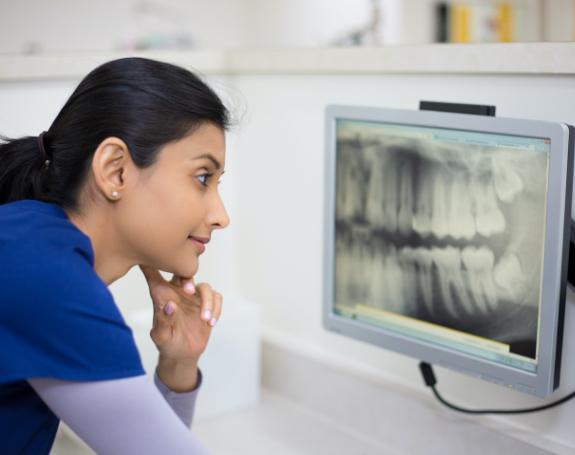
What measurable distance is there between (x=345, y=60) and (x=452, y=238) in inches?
16.0

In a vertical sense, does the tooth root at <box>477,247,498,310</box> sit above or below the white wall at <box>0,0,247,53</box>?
below

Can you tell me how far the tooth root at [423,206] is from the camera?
39.8 inches

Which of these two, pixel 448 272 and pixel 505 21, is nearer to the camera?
pixel 448 272

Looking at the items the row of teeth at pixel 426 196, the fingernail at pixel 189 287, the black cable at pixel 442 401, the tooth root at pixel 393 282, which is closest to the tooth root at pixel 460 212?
the row of teeth at pixel 426 196

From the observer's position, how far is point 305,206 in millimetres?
1417

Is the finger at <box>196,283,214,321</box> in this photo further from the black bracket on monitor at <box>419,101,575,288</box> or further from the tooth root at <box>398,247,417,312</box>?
the black bracket on monitor at <box>419,101,575,288</box>

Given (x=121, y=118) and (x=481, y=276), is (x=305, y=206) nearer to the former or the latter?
(x=481, y=276)

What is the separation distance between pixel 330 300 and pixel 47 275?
1.66 ft

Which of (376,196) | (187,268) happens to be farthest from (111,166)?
(376,196)

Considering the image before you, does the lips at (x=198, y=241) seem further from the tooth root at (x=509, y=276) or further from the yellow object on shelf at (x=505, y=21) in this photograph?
the yellow object on shelf at (x=505, y=21)

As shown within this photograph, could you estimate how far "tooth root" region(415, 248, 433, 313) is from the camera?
103cm

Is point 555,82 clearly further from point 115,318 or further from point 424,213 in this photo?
point 115,318

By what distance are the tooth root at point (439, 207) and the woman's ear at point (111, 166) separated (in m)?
0.39

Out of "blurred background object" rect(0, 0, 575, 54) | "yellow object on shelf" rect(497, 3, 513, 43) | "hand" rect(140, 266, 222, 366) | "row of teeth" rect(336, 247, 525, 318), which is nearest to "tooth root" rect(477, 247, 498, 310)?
"row of teeth" rect(336, 247, 525, 318)
